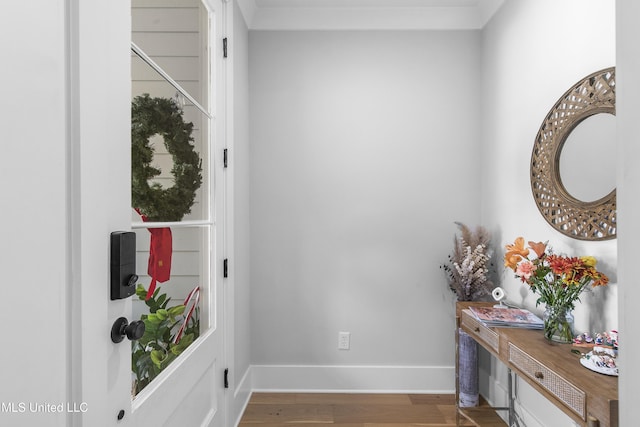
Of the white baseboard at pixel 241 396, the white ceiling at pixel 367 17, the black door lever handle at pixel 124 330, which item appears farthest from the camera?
the white ceiling at pixel 367 17

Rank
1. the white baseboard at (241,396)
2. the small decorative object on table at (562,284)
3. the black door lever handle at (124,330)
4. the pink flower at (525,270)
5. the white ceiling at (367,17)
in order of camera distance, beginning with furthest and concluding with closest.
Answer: the white ceiling at (367,17), the white baseboard at (241,396), the pink flower at (525,270), the small decorative object on table at (562,284), the black door lever handle at (124,330)

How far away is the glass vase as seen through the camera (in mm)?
1570

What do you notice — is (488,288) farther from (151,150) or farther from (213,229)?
(151,150)

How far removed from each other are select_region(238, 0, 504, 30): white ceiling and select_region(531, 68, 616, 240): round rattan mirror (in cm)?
119

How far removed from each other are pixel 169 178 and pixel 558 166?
173 cm

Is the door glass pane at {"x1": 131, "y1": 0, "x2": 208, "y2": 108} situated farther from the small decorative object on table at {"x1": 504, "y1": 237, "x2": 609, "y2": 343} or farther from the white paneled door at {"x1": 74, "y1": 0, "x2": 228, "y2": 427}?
the small decorative object on table at {"x1": 504, "y1": 237, "x2": 609, "y2": 343}

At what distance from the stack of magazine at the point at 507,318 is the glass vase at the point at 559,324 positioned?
6.9 inches

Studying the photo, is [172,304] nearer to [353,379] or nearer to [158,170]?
[158,170]

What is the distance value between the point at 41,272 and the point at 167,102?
759mm

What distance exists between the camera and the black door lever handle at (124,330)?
87 centimetres

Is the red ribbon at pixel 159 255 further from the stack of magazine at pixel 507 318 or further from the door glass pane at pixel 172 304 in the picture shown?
the stack of magazine at pixel 507 318

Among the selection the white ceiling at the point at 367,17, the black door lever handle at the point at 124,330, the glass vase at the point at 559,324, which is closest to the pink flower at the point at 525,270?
the glass vase at the point at 559,324

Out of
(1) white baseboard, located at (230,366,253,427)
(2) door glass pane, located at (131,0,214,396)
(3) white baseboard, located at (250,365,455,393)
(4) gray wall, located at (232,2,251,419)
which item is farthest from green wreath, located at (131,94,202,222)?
(3) white baseboard, located at (250,365,455,393)

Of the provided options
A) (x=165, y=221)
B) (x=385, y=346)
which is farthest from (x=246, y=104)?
(x=385, y=346)
